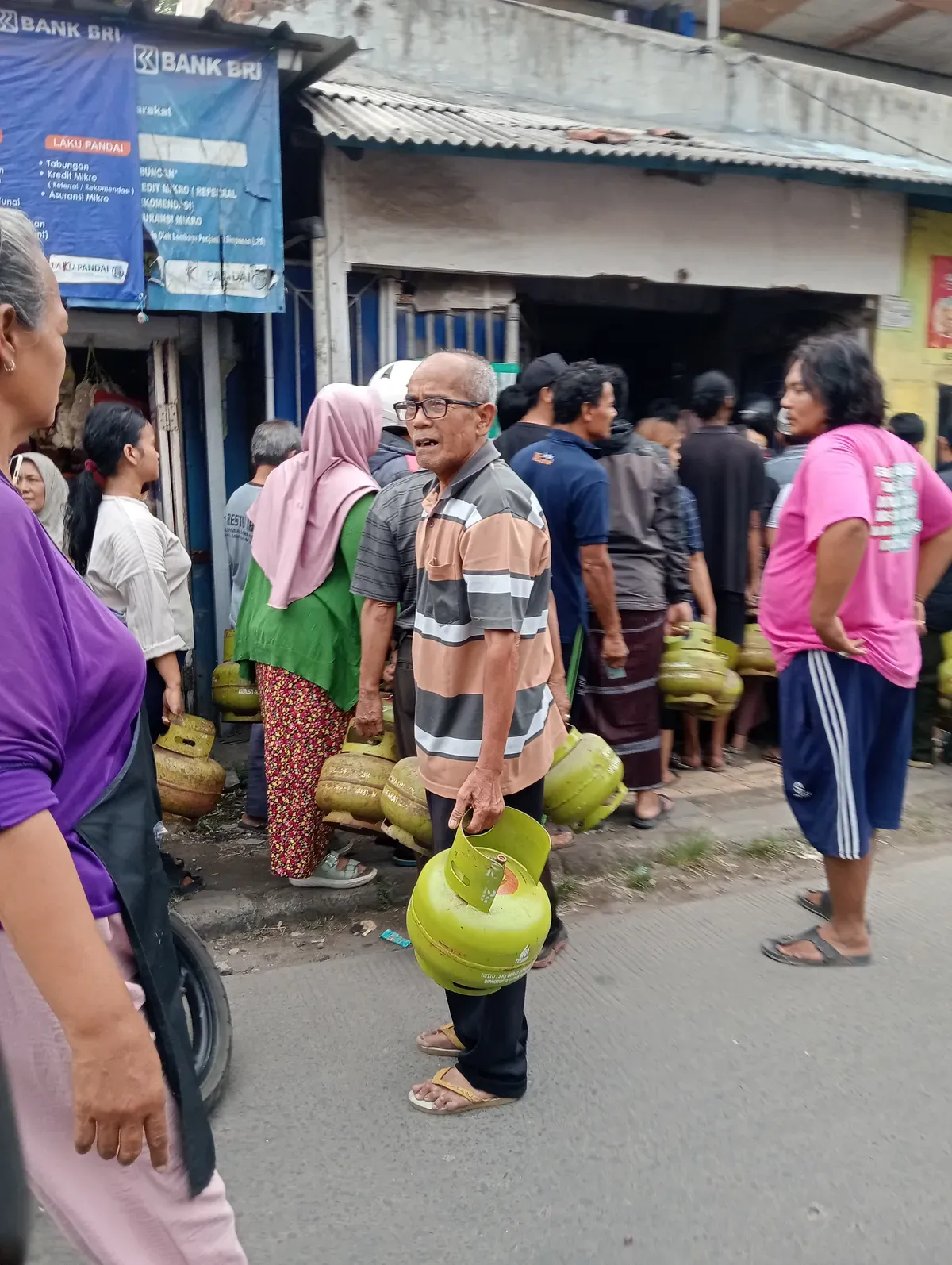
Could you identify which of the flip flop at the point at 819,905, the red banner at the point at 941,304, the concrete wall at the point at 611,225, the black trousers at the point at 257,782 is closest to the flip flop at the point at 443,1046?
the flip flop at the point at 819,905

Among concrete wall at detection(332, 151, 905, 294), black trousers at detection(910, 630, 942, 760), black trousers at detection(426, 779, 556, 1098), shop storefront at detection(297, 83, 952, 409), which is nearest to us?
black trousers at detection(426, 779, 556, 1098)

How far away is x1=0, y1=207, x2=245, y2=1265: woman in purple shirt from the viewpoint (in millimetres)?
1124

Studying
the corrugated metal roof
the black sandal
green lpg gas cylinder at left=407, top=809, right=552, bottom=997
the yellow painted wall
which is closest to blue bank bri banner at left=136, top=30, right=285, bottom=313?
the corrugated metal roof

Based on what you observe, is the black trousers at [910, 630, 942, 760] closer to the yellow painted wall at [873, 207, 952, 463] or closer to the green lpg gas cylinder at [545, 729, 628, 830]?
the green lpg gas cylinder at [545, 729, 628, 830]

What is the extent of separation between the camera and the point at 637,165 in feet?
19.4

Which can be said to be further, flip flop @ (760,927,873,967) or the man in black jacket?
the man in black jacket

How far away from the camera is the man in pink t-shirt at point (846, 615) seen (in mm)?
3109

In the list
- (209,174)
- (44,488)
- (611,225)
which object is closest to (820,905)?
(44,488)

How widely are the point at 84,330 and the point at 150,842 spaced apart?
192 inches

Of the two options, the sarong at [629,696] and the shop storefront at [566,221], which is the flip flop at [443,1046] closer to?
the sarong at [629,696]

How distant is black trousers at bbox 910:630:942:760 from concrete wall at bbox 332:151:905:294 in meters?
3.16

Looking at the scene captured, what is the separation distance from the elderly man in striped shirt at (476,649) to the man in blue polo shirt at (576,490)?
1.43 metres

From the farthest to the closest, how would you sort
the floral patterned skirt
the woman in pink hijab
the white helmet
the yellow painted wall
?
the yellow painted wall
the white helmet
the floral patterned skirt
the woman in pink hijab

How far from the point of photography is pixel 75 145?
4.92 metres
